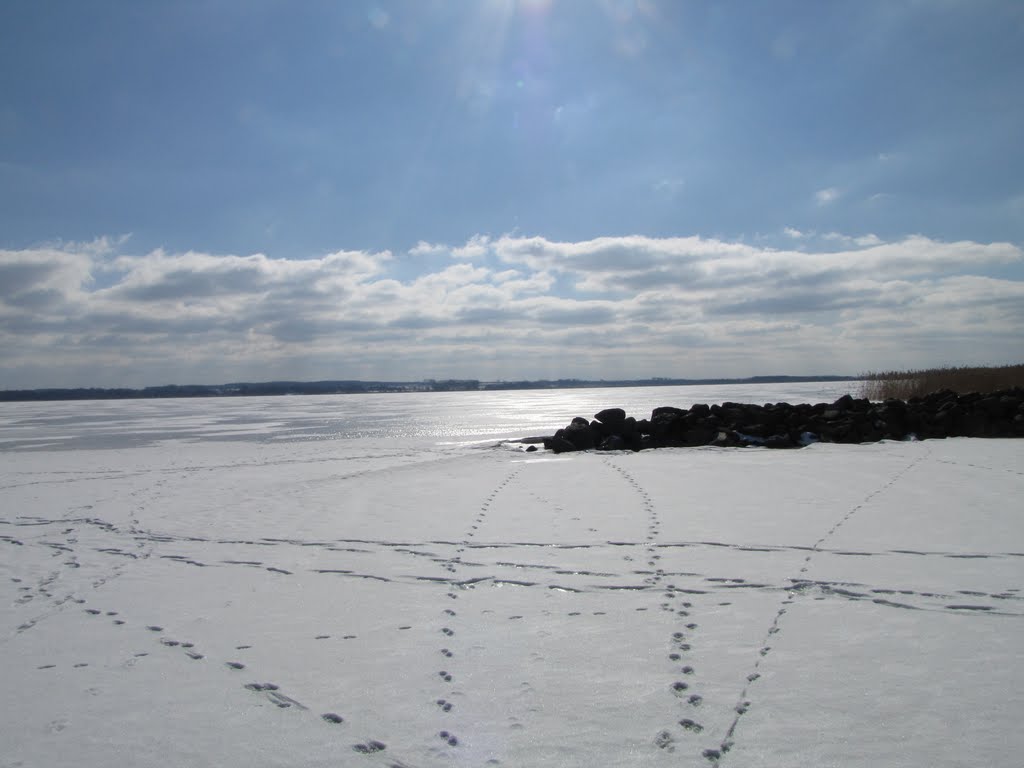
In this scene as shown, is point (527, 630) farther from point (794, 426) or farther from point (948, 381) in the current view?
point (948, 381)

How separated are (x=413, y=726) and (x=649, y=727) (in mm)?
1008

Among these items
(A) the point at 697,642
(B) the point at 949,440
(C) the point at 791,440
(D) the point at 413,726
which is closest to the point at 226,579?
(D) the point at 413,726

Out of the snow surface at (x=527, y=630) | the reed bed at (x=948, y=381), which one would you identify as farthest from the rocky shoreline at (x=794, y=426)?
the reed bed at (x=948, y=381)

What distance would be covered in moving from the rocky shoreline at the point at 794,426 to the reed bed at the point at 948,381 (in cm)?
913

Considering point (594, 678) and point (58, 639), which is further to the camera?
point (58, 639)

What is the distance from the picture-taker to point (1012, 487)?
8258 millimetres

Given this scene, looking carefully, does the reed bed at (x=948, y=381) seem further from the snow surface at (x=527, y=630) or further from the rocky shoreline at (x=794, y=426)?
the snow surface at (x=527, y=630)

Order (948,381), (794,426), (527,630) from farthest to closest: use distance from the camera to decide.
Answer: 1. (948,381)
2. (794,426)
3. (527,630)

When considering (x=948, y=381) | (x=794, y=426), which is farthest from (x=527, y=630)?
(x=948, y=381)

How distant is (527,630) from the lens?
4141mm

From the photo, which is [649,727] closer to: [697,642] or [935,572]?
[697,642]

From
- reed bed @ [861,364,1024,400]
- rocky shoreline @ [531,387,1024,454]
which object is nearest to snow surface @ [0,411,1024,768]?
rocky shoreline @ [531,387,1024,454]

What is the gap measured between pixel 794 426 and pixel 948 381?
1353 cm

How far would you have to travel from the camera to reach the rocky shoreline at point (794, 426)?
14141mm
